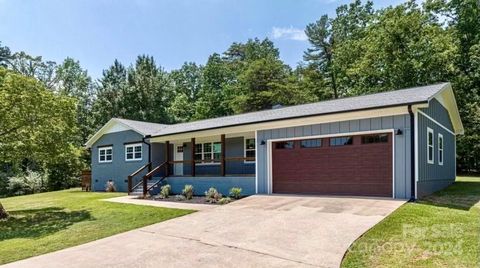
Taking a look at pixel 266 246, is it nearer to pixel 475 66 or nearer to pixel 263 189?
pixel 263 189

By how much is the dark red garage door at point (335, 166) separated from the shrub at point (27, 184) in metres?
20.8

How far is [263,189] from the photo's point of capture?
14.0 m

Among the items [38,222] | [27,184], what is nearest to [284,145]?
[38,222]

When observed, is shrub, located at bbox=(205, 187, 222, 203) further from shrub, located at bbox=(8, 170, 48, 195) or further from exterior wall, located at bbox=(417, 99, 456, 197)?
shrub, located at bbox=(8, 170, 48, 195)

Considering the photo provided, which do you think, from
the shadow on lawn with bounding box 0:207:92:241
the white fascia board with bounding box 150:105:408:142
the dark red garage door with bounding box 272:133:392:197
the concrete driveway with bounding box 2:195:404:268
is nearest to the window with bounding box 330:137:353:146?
the dark red garage door with bounding box 272:133:392:197

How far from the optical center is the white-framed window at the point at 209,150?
18.6m

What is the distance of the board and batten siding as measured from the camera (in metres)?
10.5

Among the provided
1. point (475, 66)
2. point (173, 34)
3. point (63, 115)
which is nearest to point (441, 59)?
point (475, 66)

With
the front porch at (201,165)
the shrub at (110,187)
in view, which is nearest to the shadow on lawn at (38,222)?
the front porch at (201,165)

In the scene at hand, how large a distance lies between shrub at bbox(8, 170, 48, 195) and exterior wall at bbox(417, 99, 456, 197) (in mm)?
25753

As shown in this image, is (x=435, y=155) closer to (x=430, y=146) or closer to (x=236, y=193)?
(x=430, y=146)

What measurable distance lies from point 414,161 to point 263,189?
18.6 feet

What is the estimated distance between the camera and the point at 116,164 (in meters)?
21.4

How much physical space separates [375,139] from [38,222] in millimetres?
11207
